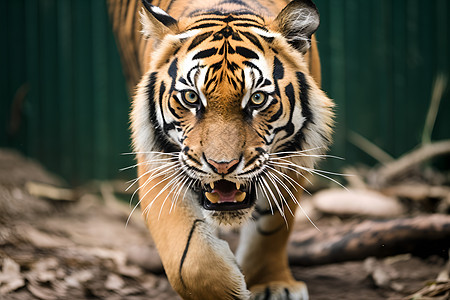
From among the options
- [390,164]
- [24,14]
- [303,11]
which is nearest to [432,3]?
[390,164]

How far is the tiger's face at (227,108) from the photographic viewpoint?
166 cm

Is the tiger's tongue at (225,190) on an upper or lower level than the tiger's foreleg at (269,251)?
upper

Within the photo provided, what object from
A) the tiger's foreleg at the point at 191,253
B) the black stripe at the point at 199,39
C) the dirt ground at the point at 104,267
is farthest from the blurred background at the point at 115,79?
the tiger's foreleg at the point at 191,253

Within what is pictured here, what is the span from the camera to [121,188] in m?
4.12

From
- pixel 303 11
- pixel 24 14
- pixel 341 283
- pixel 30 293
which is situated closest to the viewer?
pixel 303 11

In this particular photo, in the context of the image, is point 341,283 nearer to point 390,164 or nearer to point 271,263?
point 271,263

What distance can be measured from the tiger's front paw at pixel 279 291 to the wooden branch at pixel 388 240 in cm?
28

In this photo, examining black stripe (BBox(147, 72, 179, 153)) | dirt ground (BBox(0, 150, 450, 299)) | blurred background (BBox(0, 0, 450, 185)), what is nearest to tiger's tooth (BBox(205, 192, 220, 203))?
black stripe (BBox(147, 72, 179, 153))

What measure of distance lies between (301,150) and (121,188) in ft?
7.97

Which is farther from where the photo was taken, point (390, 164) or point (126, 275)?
point (390, 164)

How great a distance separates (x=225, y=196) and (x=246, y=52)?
0.51 meters

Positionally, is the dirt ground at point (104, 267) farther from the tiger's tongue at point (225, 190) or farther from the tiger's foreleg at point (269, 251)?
the tiger's tongue at point (225, 190)

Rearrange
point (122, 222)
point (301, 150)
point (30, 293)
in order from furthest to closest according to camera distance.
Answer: point (122, 222), point (30, 293), point (301, 150)

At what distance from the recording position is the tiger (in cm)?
167
